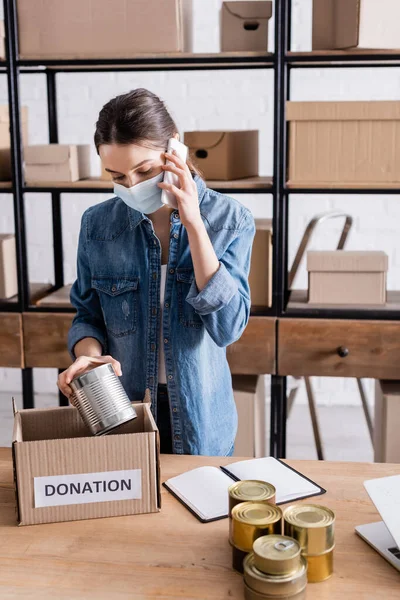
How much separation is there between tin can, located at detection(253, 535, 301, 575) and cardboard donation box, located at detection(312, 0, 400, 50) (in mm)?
1883

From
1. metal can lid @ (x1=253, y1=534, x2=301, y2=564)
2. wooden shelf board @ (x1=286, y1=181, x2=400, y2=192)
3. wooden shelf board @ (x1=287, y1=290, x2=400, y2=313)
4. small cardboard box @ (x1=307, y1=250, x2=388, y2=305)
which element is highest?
wooden shelf board @ (x1=286, y1=181, x2=400, y2=192)

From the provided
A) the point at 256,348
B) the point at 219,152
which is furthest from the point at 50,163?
the point at 256,348

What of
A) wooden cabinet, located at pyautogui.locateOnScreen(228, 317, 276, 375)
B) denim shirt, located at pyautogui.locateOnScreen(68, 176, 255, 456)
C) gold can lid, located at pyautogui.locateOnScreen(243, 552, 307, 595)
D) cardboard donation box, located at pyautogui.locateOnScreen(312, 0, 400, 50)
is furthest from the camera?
wooden cabinet, located at pyautogui.locateOnScreen(228, 317, 276, 375)

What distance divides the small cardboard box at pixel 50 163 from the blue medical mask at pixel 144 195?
110cm

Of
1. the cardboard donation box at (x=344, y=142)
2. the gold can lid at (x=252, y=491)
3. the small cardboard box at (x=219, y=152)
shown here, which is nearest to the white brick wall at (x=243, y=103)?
the small cardboard box at (x=219, y=152)

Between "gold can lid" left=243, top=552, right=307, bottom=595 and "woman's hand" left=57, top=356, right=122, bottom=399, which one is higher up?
"woman's hand" left=57, top=356, right=122, bottom=399

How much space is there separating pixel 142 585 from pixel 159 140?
0.96m

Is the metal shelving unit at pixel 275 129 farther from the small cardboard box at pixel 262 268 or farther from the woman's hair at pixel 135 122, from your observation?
the woman's hair at pixel 135 122

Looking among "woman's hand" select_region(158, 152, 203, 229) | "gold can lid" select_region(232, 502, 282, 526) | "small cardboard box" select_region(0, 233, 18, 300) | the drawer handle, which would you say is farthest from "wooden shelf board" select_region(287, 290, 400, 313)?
"gold can lid" select_region(232, 502, 282, 526)

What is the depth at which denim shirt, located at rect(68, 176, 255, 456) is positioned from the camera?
1.69m

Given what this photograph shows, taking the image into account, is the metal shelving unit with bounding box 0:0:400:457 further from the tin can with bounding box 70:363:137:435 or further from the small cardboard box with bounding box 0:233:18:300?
the tin can with bounding box 70:363:137:435

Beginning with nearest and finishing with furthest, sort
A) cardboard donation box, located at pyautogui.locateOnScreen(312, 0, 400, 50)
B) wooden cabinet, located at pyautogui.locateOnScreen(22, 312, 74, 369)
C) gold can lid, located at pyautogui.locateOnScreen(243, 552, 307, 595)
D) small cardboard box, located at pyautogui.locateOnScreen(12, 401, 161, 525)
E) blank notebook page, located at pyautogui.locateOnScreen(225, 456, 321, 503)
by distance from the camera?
gold can lid, located at pyautogui.locateOnScreen(243, 552, 307, 595), small cardboard box, located at pyautogui.locateOnScreen(12, 401, 161, 525), blank notebook page, located at pyautogui.locateOnScreen(225, 456, 321, 503), cardboard donation box, located at pyautogui.locateOnScreen(312, 0, 400, 50), wooden cabinet, located at pyautogui.locateOnScreen(22, 312, 74, 369)

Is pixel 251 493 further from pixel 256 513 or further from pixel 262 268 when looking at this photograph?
pixel 262 268

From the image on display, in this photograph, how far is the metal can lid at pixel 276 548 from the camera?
3.04ft
